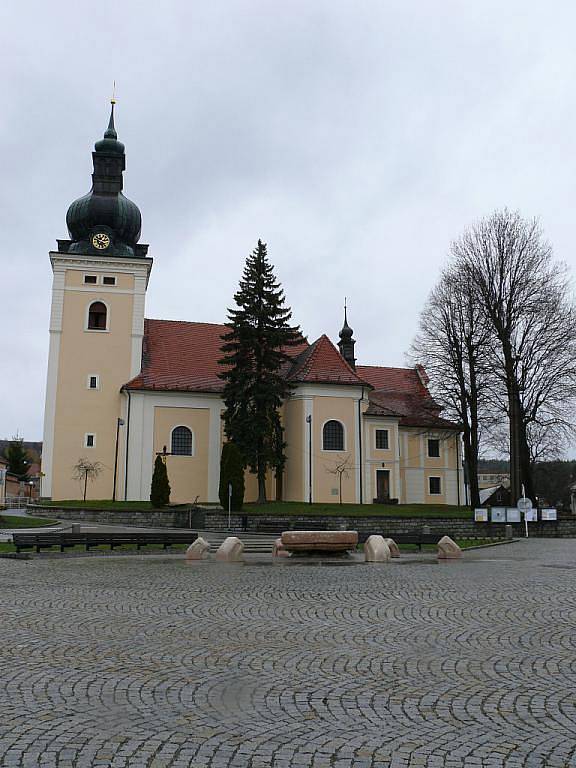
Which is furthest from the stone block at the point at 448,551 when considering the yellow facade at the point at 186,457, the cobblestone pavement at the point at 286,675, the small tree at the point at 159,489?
the yellow facade at the point at 186,457

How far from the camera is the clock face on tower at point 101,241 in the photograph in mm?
41219

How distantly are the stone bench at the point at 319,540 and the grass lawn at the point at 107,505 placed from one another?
13.8 m

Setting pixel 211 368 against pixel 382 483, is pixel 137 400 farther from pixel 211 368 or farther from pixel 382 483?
pixel 382 483

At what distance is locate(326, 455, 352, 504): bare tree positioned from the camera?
39.2 m

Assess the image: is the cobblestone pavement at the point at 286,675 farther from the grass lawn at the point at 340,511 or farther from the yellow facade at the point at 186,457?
the yellow facade at the point at 186,457

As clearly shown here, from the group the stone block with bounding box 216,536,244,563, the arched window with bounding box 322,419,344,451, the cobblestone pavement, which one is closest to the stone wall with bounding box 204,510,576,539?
the arched window with bounding box 322,419,344,451

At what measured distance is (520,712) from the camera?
5.29 meters

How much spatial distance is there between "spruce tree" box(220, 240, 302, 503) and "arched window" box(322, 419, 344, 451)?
2.47 meters

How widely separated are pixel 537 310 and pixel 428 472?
53.0ft

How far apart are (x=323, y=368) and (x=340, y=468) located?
5747mm

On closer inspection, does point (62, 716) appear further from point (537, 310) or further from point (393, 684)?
point (537, 310)

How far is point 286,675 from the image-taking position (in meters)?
6.31

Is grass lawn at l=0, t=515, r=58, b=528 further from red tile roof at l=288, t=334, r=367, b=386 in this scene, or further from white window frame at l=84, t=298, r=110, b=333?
red tile roof at l=288, t=334, r=367, b=386

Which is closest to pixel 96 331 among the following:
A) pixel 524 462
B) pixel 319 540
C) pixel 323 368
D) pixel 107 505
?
pixel 107 505
